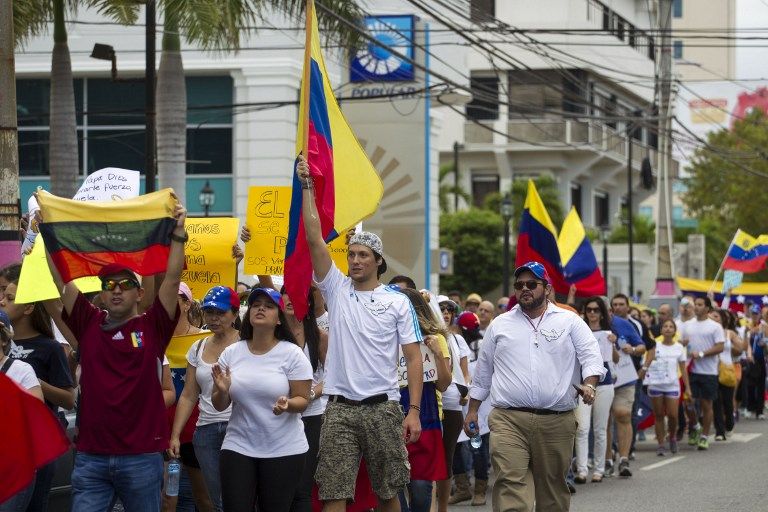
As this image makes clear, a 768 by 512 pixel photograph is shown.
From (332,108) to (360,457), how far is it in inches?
90.2

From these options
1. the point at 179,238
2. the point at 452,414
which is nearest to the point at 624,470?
the point at 452,414

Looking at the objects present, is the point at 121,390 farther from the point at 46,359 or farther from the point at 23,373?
the point at 46,359

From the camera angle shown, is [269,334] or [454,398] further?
[454,398]

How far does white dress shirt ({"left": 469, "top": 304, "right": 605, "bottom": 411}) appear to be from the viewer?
392 inches

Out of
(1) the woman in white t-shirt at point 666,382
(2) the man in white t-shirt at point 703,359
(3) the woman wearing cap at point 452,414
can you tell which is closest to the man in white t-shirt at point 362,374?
(3) the woman wearing cap at point 452,414

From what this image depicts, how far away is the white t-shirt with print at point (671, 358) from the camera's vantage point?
63.4 feet

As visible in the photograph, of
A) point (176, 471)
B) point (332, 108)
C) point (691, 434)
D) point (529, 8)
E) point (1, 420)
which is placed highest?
point (529, 8)

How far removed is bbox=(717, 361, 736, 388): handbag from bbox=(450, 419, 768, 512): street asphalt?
1.40 meters

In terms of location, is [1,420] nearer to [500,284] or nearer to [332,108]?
[332,108]

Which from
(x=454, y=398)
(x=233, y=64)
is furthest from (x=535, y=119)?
(x=454, y=398)

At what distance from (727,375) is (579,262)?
5.47 meters

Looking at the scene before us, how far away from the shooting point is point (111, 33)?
118 ft

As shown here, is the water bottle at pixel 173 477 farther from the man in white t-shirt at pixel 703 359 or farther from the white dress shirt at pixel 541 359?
the man in white t-shirt at pixel 703 359

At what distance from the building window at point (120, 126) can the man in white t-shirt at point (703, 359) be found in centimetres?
1699
